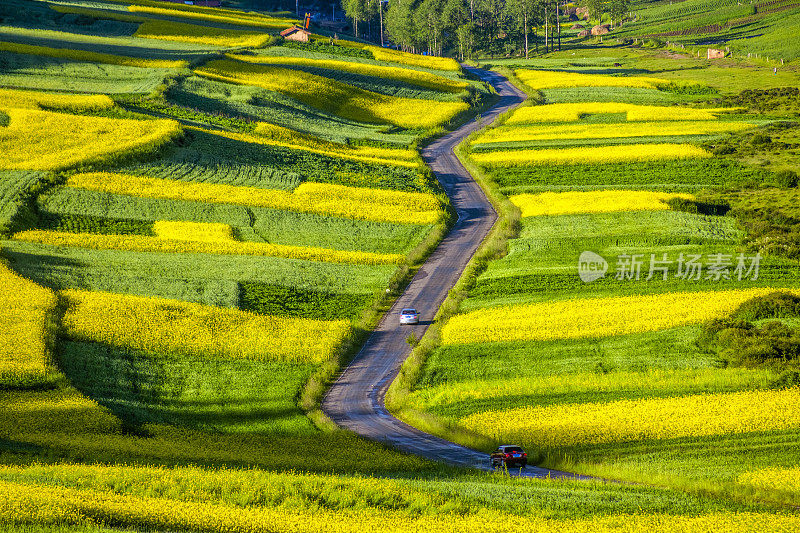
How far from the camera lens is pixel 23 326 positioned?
4578 centimetres

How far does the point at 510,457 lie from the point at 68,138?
2435 inches

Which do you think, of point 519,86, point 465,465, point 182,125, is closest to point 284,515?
point 465,465

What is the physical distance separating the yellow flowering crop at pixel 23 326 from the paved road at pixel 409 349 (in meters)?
14.3

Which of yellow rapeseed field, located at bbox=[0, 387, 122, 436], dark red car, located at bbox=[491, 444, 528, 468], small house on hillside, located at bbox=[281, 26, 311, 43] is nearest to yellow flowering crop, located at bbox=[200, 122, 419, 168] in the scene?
yellow rapeseed field, located at bbox=[0, 387, 122, 436]

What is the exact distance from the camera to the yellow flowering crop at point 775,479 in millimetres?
29666

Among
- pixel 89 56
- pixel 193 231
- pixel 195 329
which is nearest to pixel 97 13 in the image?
pixel 89 56

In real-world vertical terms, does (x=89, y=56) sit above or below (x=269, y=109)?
above

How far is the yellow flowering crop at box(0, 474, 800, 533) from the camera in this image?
23875 mm

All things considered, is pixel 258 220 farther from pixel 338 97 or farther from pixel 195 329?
pixel 338 97

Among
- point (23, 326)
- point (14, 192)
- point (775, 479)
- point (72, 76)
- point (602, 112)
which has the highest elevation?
point (72, 76)

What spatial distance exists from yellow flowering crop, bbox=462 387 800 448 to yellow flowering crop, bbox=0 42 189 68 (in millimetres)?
91034

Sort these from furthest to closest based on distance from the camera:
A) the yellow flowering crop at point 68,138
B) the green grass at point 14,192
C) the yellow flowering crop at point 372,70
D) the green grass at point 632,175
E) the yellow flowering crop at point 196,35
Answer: the yellow flowering crop at point 196,35, the yellow flowering crop at point 372,70, the green grass at point 632,175, the yellow flowering crop at point 68,138, the green grass at point 14,192

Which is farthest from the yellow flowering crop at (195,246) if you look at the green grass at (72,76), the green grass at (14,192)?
the green grass at (72,76)

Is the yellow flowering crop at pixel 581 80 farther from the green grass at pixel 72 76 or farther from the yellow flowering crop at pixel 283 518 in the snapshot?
the yellow flowering crop at pixel 283 518
